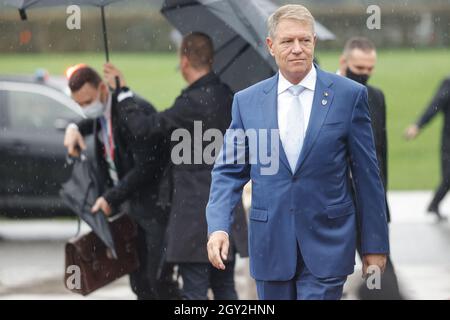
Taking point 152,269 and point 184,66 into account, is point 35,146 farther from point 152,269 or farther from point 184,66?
point 184,66

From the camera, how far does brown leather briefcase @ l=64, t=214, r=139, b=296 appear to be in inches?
309

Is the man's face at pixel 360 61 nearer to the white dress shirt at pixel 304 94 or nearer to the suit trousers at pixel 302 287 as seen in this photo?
the white dress shirt at pixel 304 94

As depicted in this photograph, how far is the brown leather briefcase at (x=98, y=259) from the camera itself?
7836mm

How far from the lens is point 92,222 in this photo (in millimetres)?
7879

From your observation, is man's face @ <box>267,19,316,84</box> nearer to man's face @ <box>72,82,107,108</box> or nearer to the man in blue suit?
the man in blue suit

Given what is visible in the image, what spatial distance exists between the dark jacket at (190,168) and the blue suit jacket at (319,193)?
1850 millimetres

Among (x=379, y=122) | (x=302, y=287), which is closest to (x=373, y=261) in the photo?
(x=302, y=287)

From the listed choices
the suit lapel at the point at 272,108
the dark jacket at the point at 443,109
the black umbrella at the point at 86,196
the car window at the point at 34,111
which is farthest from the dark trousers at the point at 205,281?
the dark jacket at the point at 443,109

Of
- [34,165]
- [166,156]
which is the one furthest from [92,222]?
[34,165]

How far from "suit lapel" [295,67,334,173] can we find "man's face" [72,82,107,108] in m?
2.55

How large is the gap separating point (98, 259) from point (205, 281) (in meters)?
0.70

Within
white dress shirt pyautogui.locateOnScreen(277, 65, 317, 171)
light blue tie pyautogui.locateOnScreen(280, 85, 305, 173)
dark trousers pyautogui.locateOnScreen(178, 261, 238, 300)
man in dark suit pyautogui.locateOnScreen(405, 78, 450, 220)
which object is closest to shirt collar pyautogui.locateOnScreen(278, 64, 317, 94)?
white dress shirt pyautogui.locateOnScreen(277, 65, 317, 171)
